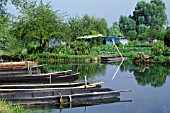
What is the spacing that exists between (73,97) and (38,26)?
24.2 metres

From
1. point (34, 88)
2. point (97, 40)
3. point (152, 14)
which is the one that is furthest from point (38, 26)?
point (152, 14)

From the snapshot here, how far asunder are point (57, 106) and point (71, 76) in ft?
20.6

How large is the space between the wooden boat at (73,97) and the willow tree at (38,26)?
23199 millimetres

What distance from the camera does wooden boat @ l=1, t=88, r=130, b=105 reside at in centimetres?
1395

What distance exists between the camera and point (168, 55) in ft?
114

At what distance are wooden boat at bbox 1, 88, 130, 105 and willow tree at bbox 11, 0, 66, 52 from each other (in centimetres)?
2320

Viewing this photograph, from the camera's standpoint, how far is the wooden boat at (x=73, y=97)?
13.9 meters

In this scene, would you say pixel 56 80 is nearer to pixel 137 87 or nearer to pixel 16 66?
pixel 137 87

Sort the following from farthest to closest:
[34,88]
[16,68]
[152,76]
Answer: [152,76]
[16,68]
[34,88]

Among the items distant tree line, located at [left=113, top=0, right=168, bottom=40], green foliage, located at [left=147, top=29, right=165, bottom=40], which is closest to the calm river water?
green foliage, located at [left=147, top=29, right=165, bottom=40]

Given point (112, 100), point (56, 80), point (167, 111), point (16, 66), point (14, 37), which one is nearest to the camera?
point (167, 111)

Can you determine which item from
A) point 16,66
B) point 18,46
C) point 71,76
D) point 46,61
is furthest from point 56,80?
point 18,46

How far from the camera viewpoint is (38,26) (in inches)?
1486

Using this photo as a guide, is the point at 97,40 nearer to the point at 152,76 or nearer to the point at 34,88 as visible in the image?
the point at 152,76
